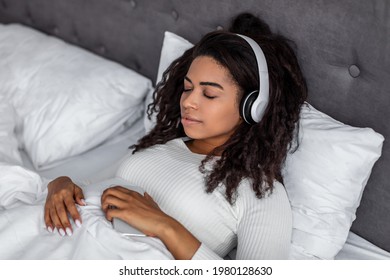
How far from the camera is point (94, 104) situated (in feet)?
5.44

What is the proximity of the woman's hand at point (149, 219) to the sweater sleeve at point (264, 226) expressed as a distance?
0.38 feet

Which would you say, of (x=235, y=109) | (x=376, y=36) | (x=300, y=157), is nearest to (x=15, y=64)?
(x=235, y=109)

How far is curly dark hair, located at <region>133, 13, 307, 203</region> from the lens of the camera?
1187 mm

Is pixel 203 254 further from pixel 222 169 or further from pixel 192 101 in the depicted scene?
pixel 192 101

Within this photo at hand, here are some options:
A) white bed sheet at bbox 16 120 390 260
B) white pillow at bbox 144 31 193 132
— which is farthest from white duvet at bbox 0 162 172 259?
white pillow at bbox 144 31 193 132

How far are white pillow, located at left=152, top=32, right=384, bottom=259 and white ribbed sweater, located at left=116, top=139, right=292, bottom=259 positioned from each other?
73 mm

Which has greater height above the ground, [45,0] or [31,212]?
[45,0]

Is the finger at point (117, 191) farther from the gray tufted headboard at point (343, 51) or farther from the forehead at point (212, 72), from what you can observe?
the gray tufted headboard at point (343, 51)

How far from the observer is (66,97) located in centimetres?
166

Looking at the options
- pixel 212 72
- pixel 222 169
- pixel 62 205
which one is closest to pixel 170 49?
pixel 212 72

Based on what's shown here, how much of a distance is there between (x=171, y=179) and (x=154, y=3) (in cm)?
74

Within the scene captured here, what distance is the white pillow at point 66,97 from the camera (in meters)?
1.62

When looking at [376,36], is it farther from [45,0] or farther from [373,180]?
[45,0]

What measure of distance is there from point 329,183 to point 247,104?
28cm
